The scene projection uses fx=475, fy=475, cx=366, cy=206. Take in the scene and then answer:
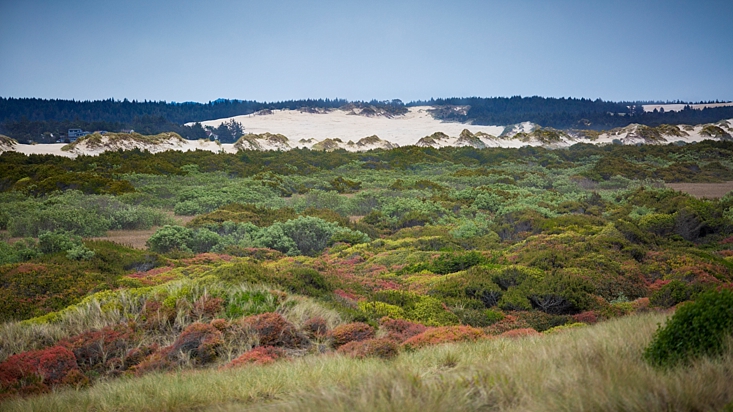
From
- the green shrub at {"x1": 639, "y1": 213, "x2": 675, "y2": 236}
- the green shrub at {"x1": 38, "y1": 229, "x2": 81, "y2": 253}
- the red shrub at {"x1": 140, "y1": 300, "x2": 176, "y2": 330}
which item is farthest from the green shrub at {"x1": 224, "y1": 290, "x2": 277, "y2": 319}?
the green shrub at {"x1": 639, "y1": 213, "x2": 675, "y2": 236}

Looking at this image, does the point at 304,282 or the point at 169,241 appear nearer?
the point at 304,282

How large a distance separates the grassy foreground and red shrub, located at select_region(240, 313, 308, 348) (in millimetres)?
1135

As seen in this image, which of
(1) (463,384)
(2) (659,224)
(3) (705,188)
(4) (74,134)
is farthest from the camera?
(4) (74,134)

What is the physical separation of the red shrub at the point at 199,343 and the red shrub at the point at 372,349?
1.44 metres

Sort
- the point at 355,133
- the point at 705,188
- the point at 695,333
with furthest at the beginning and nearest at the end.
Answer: the point at 355,133
the point at 705,188
the point at 695,333

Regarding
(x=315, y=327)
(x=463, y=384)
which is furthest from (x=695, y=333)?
(x=315, y=327)

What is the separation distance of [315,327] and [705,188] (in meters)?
25.6

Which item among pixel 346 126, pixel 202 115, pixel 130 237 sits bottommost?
pixel 130 237

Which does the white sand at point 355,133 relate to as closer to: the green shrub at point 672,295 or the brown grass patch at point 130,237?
the brown grass patch at point 130,237

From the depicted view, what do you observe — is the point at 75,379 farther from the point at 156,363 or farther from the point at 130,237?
the point at 130,237

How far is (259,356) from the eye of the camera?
5023 millimetres

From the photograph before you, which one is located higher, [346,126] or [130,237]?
[346,126]

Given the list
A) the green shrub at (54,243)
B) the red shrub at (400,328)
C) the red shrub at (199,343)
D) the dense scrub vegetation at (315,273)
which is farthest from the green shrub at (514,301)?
the green shrub at (54,243)

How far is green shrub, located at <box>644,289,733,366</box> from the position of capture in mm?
3307
